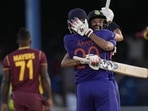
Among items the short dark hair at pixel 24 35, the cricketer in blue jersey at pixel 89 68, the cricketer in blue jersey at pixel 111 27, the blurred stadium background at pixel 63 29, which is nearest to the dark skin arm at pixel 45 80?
the short dark hair at pixel 24 35

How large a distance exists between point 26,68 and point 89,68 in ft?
6.21

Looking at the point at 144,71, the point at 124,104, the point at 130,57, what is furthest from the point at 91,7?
the point at 144,71

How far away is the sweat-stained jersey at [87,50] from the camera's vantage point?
8290mm

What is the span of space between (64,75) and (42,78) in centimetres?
832

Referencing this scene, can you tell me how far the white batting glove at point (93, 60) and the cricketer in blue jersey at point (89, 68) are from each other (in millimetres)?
28

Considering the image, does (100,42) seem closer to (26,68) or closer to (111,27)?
(111,27)

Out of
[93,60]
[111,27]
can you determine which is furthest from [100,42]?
[111,27]

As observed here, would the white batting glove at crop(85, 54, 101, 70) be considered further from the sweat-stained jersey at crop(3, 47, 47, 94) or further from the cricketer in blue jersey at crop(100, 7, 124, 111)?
the sweat-stained jersey at crop(3, 47, 47, 94)

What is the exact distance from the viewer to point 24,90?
1002 cm

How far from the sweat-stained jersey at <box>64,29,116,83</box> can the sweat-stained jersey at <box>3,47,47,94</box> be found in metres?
1.69

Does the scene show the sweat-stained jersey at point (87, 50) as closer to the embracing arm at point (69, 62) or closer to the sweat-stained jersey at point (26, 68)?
the embracing arm at point (69, 62)

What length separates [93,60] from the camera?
26.7 ft

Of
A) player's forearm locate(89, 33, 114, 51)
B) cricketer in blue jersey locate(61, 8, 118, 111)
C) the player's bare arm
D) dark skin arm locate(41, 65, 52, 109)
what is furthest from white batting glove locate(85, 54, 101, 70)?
dark skin arm locate(41, 65, 52, 109)

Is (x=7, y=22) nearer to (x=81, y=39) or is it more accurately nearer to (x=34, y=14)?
(x=34, y=14)
